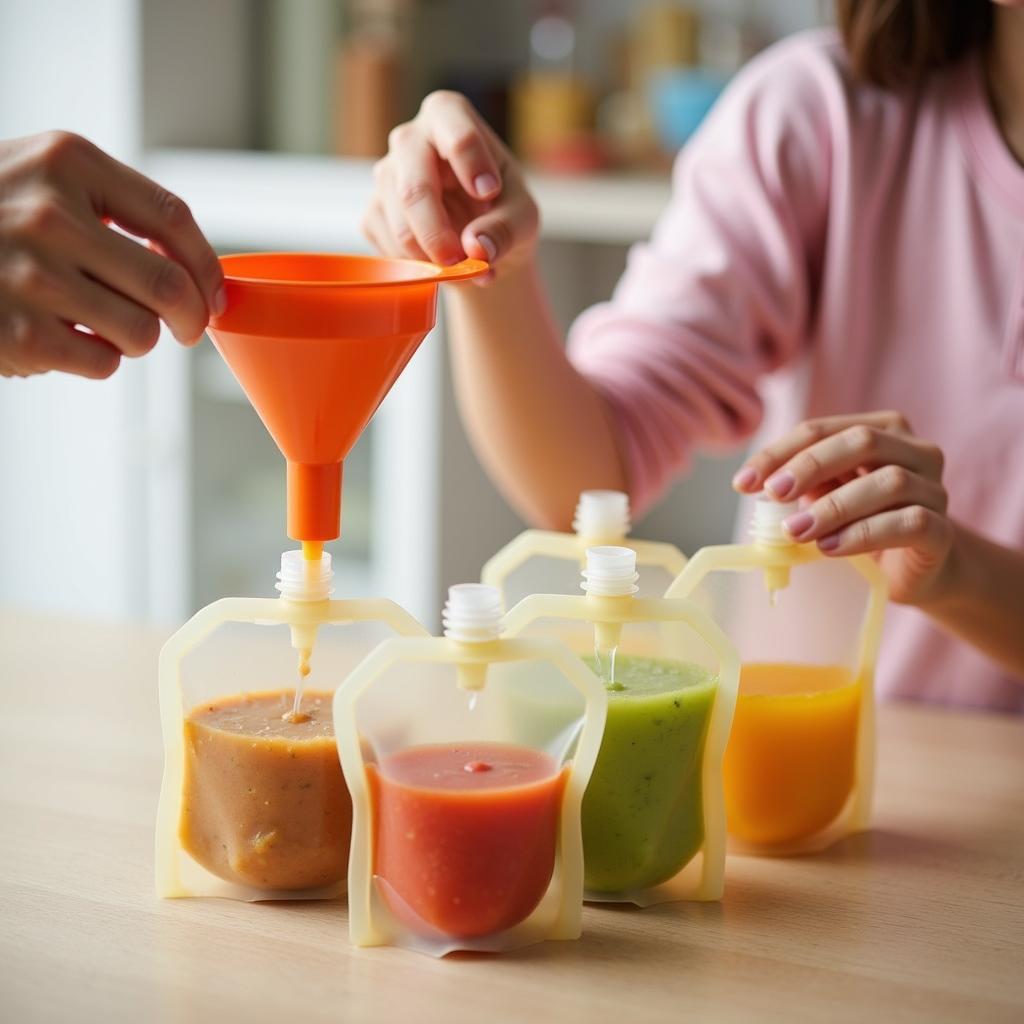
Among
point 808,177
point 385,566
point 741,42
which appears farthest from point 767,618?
point 741,42

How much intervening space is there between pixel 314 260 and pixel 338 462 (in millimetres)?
109

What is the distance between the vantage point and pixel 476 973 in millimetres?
665

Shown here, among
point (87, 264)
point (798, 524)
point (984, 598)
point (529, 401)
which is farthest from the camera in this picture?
point (529, 401)

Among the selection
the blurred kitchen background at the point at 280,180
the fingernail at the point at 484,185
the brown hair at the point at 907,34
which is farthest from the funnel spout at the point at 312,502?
the blurred kitchen background at the point at 280,180

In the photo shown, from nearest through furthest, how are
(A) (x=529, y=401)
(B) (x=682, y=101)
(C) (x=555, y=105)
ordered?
(A) (x=529, y=401) < (B) (x=682, y=101) < (C) (x=555, y=105)

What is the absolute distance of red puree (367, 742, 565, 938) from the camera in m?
0.66

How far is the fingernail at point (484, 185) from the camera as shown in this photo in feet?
2.82

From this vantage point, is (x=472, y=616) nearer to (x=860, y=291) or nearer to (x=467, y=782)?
(x=467, y=782)

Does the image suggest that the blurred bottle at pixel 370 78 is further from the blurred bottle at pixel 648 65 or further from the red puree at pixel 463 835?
the red puree at pixel 463 835

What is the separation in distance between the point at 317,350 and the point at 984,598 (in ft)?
1.55

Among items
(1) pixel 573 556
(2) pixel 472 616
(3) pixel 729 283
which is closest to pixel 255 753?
(2) pixel 472 616

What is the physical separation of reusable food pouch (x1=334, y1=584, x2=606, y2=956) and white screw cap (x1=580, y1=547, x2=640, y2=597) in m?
0.05

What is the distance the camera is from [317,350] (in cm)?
67

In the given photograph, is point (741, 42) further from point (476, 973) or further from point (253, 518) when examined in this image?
point (476, 973)
